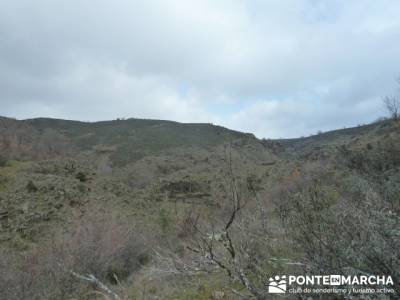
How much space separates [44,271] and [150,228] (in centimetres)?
673

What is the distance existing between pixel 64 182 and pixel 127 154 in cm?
3873

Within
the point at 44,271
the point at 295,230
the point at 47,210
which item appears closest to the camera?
the point at 295,230

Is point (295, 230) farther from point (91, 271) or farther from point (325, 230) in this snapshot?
point (91, 271)

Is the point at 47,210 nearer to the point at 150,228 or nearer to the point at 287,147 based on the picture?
the point at 150,228

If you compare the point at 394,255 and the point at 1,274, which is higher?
the point at 394,255

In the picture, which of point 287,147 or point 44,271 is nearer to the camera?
point 44,271

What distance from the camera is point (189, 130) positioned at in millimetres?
75625

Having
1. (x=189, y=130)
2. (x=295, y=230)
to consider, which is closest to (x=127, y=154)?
(x=189, y=130)

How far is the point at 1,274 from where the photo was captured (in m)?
6.05

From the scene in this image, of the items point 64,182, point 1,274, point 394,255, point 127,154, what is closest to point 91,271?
point 1,274

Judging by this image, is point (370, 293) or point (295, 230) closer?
point (370, 293)

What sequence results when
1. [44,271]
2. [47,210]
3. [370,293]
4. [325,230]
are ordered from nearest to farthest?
[370,293], [325,230], [44,271], [47,210]

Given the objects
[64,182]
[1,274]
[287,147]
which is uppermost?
[287,147]

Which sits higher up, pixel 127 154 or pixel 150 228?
pixel 127 154
